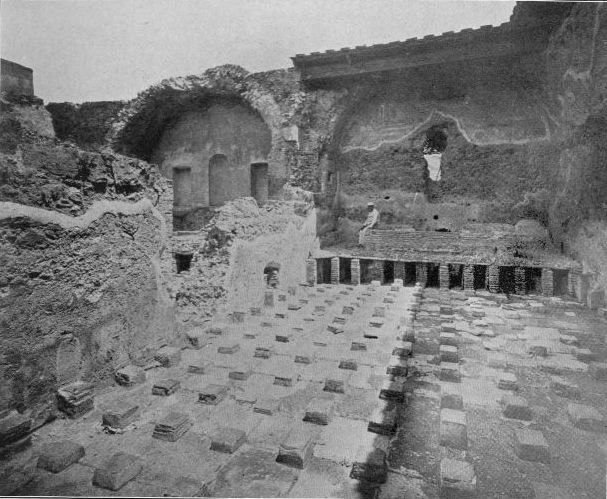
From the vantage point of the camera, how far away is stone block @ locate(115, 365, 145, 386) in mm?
3682

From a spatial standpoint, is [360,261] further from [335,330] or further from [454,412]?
[454,412]

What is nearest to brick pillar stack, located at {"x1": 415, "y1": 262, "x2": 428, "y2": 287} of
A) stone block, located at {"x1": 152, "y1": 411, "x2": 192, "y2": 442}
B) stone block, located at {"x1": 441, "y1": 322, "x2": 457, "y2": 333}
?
stone block, located at {"x1": 441, "y1": 322, "x2": 457, "y2": 333}

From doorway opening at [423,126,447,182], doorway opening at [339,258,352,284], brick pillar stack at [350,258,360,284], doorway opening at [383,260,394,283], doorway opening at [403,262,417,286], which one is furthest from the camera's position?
doorway opening at [423,126,447,182]

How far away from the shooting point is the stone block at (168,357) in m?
4.14

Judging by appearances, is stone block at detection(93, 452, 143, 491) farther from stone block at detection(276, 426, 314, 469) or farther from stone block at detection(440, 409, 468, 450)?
stone block at detection(440, 409, 468, 450)

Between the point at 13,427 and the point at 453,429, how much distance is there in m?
2.98

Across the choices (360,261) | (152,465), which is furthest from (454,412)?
(360,261)

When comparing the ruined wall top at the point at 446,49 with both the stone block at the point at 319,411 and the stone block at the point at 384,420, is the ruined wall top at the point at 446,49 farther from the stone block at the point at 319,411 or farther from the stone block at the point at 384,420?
the stone block at the point at 319,411

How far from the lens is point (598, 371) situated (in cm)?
393

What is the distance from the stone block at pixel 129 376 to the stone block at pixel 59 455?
98cm

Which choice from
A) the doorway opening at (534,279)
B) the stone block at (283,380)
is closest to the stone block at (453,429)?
the stone block at (283,380)

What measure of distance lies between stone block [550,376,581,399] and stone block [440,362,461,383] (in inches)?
31.8

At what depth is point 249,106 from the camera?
1314cm

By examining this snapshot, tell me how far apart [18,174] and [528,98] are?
37.3ft
